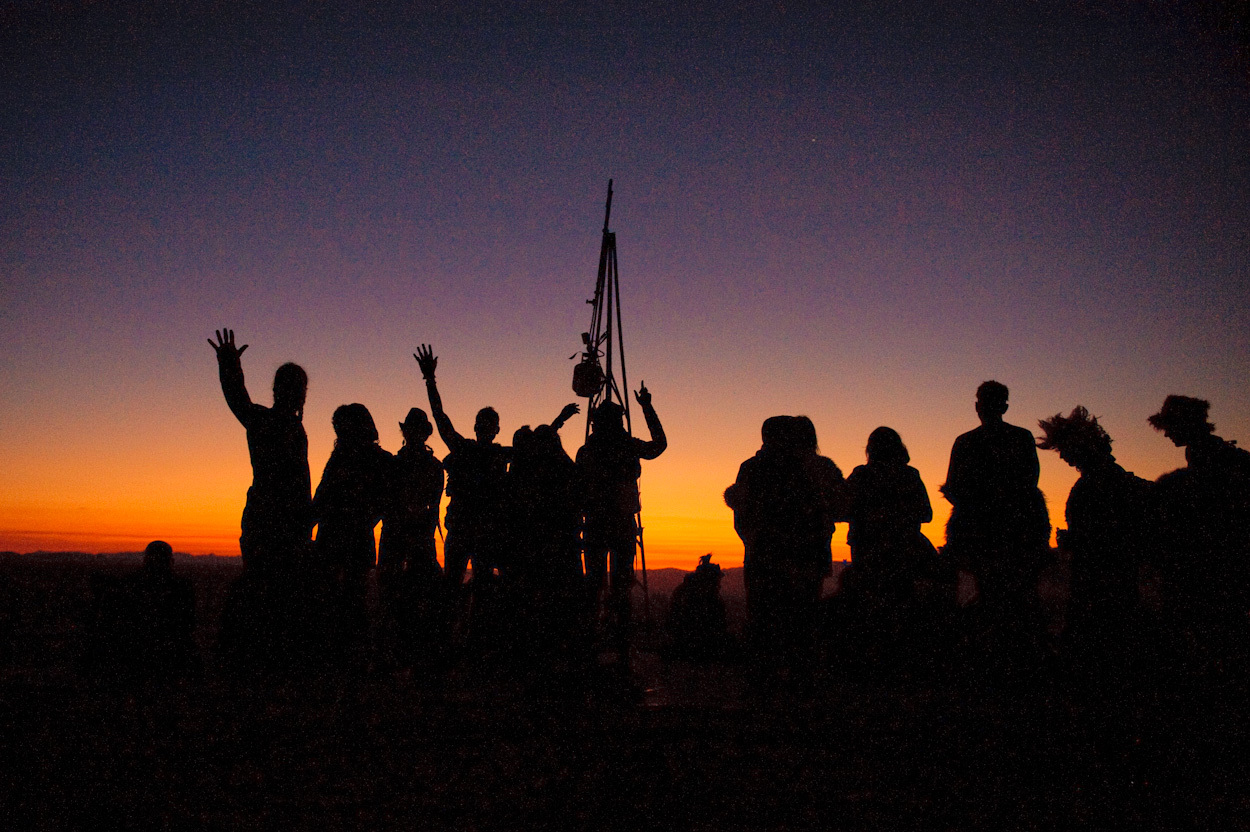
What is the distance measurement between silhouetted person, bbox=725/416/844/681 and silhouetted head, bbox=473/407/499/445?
197 centimetres

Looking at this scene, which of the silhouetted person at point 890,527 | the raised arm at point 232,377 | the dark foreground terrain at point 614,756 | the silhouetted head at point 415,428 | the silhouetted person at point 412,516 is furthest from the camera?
the silhouetted head at point 415,428

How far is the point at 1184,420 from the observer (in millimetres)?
4211

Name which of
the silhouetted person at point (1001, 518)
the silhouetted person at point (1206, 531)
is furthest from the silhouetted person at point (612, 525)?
the silhouetted person at point (1206, 531)

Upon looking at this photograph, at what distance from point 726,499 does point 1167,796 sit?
9.39 ft

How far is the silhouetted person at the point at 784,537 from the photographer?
4188mm

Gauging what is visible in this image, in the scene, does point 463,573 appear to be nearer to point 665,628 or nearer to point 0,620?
point 665,628

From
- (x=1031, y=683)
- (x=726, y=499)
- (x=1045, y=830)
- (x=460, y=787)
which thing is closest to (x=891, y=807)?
(x=1045, y=830)

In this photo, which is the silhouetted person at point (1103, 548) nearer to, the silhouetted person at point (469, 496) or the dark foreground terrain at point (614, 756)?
the dark foreground terrain at point (614, 756)

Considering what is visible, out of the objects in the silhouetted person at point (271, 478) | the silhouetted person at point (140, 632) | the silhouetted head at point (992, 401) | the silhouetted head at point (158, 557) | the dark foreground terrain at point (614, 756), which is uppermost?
the silhouetted head at point (992, 401)

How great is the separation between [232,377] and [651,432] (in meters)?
2.79

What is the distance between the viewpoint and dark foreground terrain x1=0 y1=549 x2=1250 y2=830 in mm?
2143

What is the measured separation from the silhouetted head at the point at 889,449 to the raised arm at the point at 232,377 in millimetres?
4034

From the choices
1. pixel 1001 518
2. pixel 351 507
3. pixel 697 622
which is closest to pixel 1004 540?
pixel 1001 518

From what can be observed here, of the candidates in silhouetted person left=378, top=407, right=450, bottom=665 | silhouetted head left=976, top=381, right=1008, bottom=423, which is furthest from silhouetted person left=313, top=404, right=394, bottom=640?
silhouetted head left=976, top=381, right=1008, bottom=423
